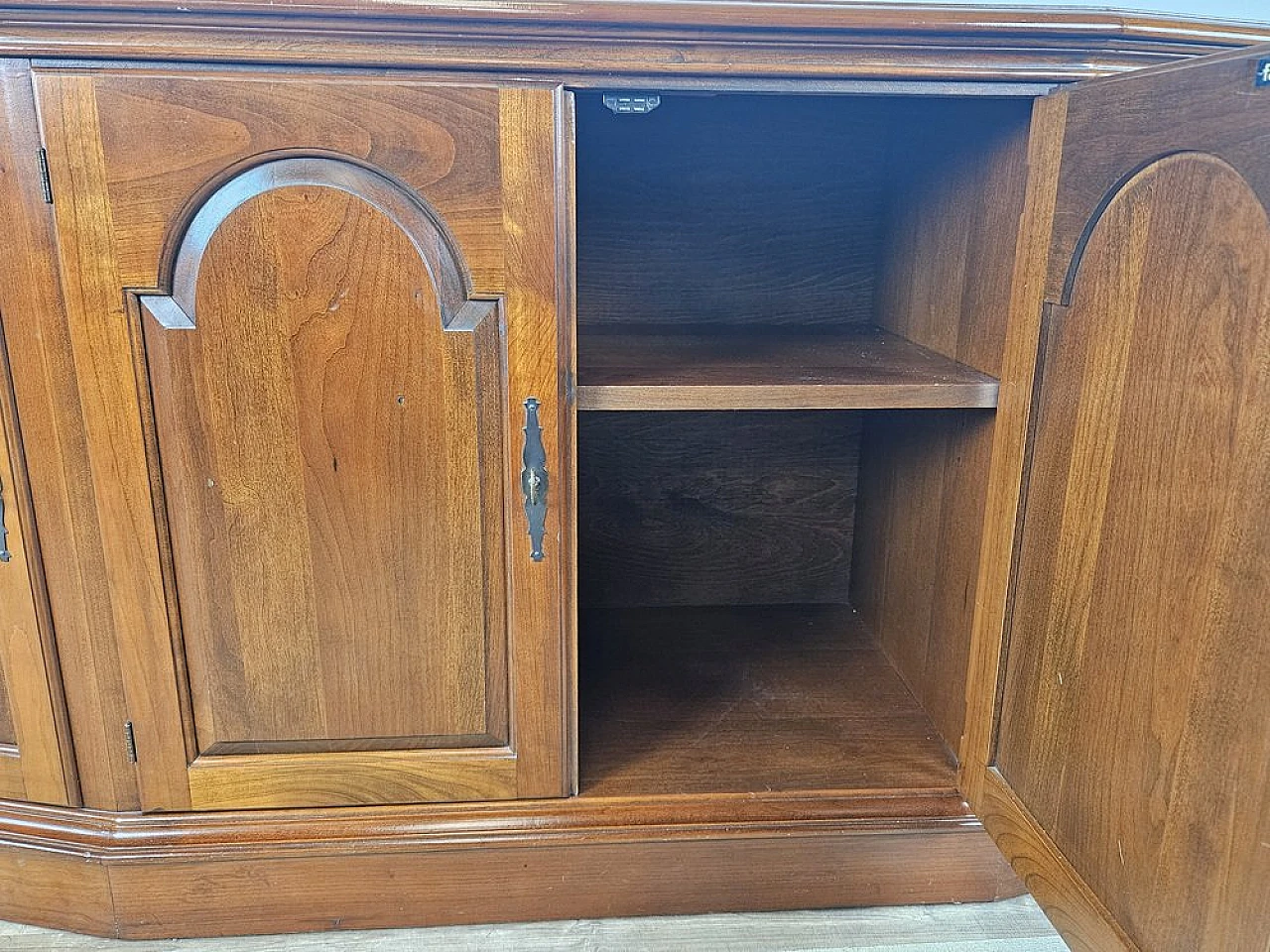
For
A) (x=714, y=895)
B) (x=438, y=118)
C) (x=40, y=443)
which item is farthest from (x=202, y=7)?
(x=714, y=895)

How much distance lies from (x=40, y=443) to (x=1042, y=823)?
0.91 metres

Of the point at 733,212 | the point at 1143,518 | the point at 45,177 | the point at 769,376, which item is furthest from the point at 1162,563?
the point at 45,177

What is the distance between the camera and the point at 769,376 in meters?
0.90

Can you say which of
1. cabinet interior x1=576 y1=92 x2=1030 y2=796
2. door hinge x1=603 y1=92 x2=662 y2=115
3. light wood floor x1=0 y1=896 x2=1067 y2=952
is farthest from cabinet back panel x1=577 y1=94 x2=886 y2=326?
light wood floor x1=0 y1=896 x2=1067 y2=952

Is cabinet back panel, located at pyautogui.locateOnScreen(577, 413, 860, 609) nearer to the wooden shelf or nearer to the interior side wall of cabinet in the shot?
the interior side wall of cabinet

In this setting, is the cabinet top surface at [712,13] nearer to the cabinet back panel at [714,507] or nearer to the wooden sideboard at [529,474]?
the wooden sideboard at [529,474]

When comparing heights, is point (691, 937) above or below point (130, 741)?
below

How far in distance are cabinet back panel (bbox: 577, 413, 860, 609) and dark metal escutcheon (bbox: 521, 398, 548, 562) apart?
0.48 metres

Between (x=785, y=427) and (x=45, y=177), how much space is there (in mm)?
924

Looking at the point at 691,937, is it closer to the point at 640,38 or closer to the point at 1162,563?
the point at 1162,563

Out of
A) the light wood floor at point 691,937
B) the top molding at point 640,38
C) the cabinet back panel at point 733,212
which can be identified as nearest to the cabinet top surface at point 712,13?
the top molding at point 640,38

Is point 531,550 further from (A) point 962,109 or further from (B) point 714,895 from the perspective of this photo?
(A) point 962,109

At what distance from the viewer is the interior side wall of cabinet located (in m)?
0.89

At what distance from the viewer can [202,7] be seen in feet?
2.22
